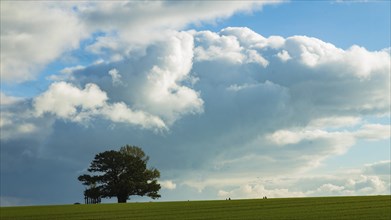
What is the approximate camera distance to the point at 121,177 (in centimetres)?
10994

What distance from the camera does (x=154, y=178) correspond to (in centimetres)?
11250

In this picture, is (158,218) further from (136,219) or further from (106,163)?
(106,163)

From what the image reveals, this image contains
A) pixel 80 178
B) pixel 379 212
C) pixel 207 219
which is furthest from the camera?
pixel 80 178

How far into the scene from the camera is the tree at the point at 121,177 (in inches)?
4294

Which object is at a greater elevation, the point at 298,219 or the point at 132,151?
the point at 132,151

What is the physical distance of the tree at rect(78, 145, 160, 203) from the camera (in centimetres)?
10906

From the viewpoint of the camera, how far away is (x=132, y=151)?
115 meters

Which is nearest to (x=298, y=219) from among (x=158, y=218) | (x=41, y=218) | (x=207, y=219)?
(x=207, y=219)

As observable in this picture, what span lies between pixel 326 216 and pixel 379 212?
23.7 feet

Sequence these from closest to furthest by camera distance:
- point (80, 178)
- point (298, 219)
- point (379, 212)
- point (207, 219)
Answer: point (298, 219)
point (207, 219)
point (379, 212)
point (80, 178)

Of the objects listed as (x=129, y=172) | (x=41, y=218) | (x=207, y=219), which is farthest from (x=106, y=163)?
(x=207, y=219)

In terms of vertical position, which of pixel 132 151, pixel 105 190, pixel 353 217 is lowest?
pixel 353 217

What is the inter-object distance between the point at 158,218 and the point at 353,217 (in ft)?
55.9

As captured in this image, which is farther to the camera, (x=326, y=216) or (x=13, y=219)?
(x=13, y=219)
